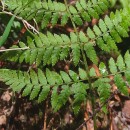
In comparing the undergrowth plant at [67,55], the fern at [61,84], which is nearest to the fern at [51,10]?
the undergrowth plant at [67,55]

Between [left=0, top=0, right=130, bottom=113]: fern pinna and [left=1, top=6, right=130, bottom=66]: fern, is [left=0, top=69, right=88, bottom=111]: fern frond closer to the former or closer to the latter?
[left=0, top=0, right=130, bottom=113]: fern pinna

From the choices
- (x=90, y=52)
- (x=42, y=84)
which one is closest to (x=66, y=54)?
(x=90, y=52)

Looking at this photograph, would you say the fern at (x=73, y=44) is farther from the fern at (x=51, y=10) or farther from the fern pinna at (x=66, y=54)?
the fern at (x=51, y=10)

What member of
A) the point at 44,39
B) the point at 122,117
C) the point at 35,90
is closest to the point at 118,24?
the point at 44,39

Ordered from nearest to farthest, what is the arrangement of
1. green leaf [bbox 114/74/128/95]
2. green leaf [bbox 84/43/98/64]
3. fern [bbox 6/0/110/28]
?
1. green leaf [bbox 114/74/128/95]
2. green leaf [bbox 84/43/98/64]
3. fern [bbox 6/0/110/28]

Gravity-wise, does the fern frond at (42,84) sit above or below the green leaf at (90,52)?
below

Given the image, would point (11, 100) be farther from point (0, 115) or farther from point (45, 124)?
point (45, 124)

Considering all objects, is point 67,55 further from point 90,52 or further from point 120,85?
point 120,85

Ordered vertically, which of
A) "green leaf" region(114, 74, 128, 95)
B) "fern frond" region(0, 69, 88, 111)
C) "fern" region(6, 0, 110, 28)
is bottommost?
"green leaf" region(114, 74, 128, 95)

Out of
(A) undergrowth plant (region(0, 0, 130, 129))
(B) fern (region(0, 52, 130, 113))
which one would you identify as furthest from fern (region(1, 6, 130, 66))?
(B) fern (region(0, 52, 130, 113))
